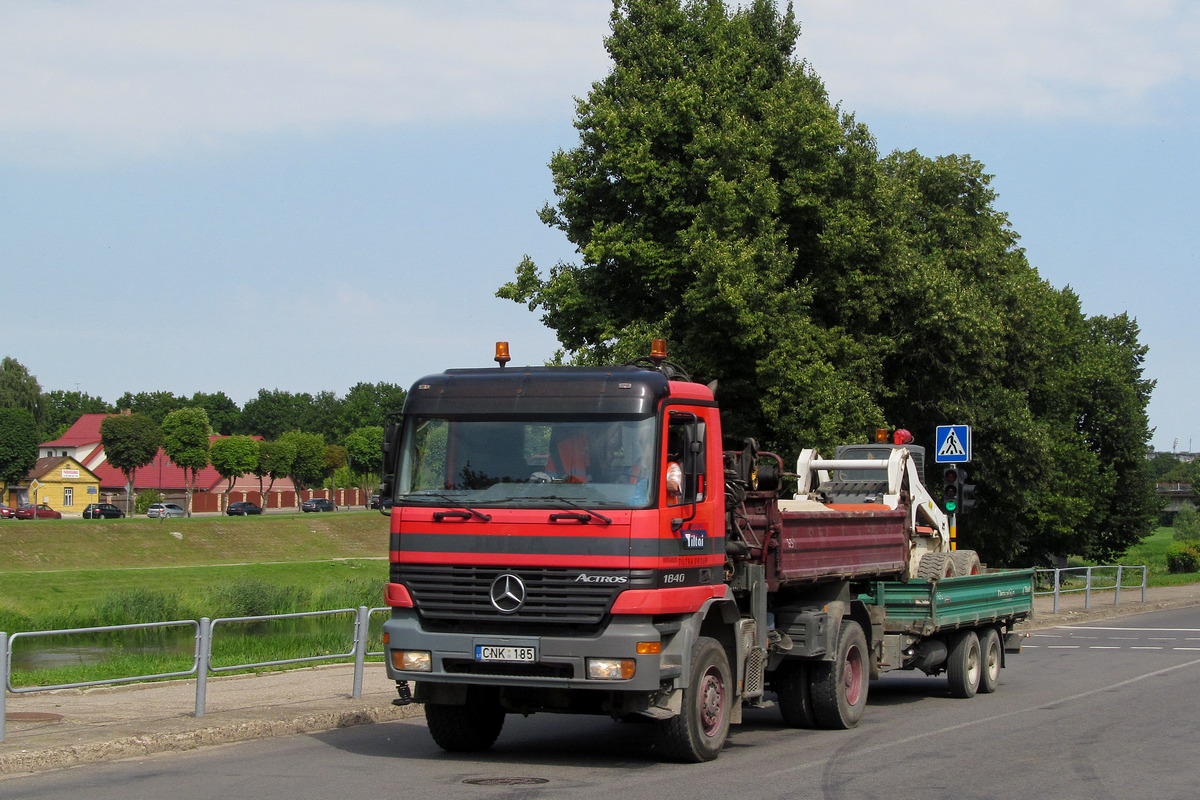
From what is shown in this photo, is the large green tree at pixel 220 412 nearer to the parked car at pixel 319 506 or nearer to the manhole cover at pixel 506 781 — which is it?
the parked car at pixel 319 506

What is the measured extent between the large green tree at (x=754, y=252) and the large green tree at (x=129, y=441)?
71438 millimetres

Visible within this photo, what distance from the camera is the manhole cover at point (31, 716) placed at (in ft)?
36.8

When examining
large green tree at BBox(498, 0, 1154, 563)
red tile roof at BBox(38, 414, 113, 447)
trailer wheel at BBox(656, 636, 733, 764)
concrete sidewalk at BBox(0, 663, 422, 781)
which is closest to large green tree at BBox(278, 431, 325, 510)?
red tile roof at BBox(38, 414, 113, 447)

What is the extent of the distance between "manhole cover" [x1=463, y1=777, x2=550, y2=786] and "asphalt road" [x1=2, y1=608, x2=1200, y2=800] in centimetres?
2

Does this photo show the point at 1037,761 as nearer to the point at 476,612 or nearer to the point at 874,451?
the point at 476,612

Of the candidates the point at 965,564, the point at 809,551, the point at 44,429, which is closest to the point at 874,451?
the point at 965,564

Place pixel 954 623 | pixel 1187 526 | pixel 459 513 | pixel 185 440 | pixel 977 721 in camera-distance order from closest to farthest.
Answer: pixel 459 513
pixel 977 721
pixel 954 623
pixel 1187 526
pixel 185 440


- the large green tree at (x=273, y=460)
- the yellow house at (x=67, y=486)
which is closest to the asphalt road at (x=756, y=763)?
the large green tree at (x=273, y=460)

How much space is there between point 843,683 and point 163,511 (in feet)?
280

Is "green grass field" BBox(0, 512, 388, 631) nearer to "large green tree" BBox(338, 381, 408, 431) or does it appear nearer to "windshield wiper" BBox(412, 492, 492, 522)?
"windshield wiper" BBox(412, 492, 492, 522)

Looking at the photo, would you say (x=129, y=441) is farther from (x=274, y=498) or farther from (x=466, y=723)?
(x=466, y=723)

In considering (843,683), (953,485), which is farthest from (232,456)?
(843,683)

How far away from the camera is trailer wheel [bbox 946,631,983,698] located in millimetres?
14969

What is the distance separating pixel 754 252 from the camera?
971 inches
